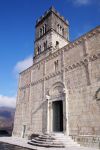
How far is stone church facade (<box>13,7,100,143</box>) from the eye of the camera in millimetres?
12273

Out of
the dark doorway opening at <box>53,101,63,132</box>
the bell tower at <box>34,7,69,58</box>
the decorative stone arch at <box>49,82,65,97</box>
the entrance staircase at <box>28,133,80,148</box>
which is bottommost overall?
the entrance staircase at <box>28,133,80,148</box>

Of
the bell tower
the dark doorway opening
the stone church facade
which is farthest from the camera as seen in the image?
the bell tower

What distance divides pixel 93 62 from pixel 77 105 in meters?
4.14

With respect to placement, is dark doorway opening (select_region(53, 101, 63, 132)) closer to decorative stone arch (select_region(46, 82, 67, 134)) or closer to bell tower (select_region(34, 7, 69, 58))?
decorative stone arch (select_region(46, 82, 67, 134))

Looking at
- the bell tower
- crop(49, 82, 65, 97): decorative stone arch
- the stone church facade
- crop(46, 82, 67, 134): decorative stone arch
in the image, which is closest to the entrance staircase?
the stone church facade

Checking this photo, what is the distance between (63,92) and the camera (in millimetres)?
14766

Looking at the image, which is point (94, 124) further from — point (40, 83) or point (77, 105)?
point (40, 83)

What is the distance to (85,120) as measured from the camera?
12078mm

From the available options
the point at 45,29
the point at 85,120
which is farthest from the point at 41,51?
the point at 85,120

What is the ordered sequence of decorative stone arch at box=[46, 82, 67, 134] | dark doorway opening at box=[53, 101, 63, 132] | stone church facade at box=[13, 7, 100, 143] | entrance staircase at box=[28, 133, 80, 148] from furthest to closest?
dark doorway opening at box=[53, 101, 63, 132]
decorative stone arch at box=[46, 82, 67, 134]
stone church facade at box=[13, 7, 100, 143]
entrance staircase at box=[28, 133, 80, 148]

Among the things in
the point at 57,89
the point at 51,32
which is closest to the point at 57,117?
the point at 57,89

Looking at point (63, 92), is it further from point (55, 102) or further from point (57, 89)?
point (55, 102)

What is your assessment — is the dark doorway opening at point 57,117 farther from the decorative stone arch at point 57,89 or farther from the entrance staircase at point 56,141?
the entrance staircase at point 56,141

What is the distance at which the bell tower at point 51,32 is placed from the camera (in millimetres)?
24625
